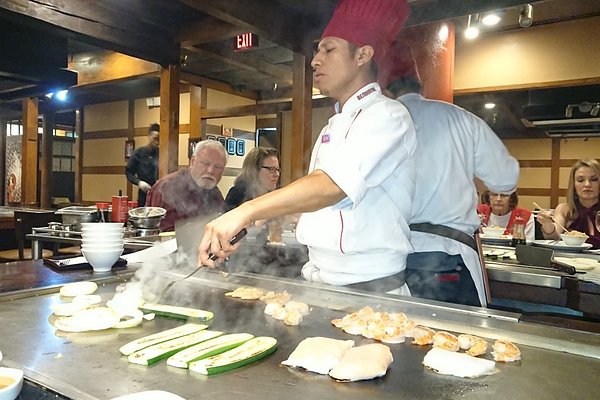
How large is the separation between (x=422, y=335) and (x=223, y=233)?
25.0 inches

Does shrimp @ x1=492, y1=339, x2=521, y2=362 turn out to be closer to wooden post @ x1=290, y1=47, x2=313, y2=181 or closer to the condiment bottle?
wooden post @ x1=290, y1=47, x2=313, y2=181

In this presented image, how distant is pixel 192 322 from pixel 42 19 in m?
3.87

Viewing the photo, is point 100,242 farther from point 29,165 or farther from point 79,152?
point 79,152

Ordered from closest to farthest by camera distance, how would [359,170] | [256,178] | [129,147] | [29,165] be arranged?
1. [359,170]
2. [256,178]
3. [29,165]
4. [129,147]

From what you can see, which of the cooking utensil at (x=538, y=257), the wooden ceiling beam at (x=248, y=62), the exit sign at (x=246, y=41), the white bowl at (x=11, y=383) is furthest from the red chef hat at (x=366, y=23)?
the wooden ceiling beam at (x=248, y=62)

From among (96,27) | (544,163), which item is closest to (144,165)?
(96,27)

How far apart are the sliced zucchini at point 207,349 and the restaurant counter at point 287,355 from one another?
0.02 m

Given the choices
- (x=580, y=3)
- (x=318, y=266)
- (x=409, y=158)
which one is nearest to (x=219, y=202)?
(x=318, y=266)

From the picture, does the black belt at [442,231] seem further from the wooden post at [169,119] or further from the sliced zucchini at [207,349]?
the wooden post at [169,119]

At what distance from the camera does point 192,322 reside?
4.88 feet

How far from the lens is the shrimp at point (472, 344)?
125 cm

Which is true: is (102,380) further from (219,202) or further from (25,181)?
(25,181)

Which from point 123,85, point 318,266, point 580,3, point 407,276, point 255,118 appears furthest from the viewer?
point 255,118

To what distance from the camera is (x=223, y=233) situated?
1402 mm
